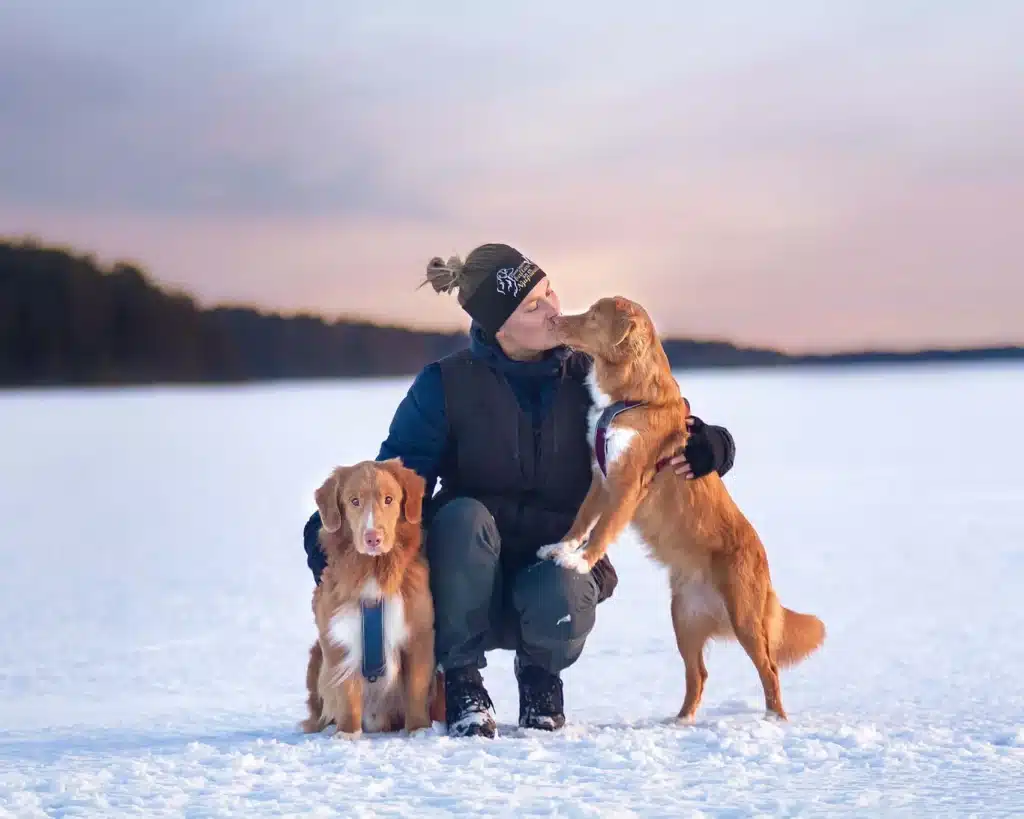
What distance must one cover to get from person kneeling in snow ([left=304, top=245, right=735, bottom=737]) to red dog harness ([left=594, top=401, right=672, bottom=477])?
0.09 meters

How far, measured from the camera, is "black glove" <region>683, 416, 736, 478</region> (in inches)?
154

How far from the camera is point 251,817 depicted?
2.72 metres

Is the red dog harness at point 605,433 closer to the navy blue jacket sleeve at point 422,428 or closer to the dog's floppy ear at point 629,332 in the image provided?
Result: the dog's floppy ear at point 629,332

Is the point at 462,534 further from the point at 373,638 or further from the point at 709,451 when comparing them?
the point at 709,451

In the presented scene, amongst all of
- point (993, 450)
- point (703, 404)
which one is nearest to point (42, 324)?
point (703, 404)

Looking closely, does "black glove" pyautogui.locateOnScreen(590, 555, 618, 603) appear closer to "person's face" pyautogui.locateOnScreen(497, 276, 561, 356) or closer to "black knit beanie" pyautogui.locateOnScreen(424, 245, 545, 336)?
"person's face" pyautogui.locateOnScreen(497, 276, 561, 356)

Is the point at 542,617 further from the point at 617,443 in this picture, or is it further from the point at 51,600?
the point at 51,600

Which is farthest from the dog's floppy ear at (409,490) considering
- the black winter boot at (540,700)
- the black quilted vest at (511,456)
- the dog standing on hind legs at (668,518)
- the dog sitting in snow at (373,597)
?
the black winter boot at (540,700)

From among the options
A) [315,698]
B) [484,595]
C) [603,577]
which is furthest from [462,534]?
[315,698]

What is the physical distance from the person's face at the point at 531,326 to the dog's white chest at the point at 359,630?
39.4 inches

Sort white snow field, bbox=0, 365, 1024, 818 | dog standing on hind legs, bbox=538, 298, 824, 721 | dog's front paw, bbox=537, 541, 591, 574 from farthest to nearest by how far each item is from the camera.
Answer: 1. dog standing on hind legs, bbox=538, 298, 824, 721
2. dog's front paw, bbox=537, 541, 591, 574
3. white snow field, bbox=0, 365, 1024, 818

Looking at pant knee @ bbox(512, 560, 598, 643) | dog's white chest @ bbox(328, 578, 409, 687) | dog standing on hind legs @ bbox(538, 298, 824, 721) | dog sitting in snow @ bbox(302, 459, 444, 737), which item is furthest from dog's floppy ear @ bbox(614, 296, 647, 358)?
dog's white chest @ bbox(328, 578, 409, 687)

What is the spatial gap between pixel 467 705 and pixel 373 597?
0.47 metres

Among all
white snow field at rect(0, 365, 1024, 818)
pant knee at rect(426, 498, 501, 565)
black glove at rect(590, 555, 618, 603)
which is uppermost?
pant knee at rect(426, 498, 501, 565)
